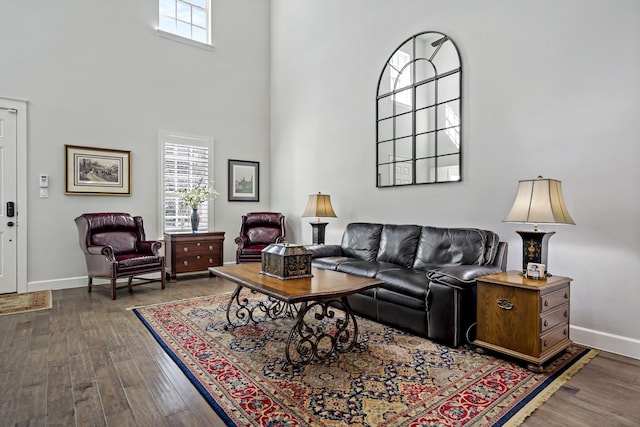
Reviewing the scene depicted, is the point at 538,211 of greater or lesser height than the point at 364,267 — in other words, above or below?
above

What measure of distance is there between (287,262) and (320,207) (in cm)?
216

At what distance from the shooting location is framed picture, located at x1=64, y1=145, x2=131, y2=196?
191 inches

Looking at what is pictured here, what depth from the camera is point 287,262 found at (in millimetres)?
2818

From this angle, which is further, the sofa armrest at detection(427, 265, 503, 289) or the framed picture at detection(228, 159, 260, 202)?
the framed picture at detection(228, 159, 260, 202)

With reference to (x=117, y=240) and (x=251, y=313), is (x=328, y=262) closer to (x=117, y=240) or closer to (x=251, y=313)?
(x=251, y=313)

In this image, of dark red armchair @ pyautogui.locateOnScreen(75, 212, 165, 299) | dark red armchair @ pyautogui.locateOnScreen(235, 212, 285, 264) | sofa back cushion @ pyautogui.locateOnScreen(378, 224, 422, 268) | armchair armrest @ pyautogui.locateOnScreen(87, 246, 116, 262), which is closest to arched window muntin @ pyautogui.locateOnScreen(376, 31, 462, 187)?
sofa back cushion @ pyautogui.locateOnScreen(378, 224, 422, 268)

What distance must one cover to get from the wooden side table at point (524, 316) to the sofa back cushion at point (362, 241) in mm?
1630

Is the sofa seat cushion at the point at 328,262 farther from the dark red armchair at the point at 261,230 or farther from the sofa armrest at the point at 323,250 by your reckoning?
the dark red armchair at the point at 261,230

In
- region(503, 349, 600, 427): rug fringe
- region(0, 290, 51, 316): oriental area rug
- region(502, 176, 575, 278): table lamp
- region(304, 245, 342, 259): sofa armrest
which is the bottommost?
region(0, 290, 51, 316): oriental area rug

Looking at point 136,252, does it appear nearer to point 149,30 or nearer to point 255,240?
point 255,240

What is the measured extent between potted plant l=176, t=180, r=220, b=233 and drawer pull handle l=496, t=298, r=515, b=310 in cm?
443

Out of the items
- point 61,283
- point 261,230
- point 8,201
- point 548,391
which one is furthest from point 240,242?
point 548,391

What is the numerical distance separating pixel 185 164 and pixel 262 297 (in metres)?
2.89

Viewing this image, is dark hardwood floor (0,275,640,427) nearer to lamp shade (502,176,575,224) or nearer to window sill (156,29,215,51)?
lamp shade (502,176,575,224)
